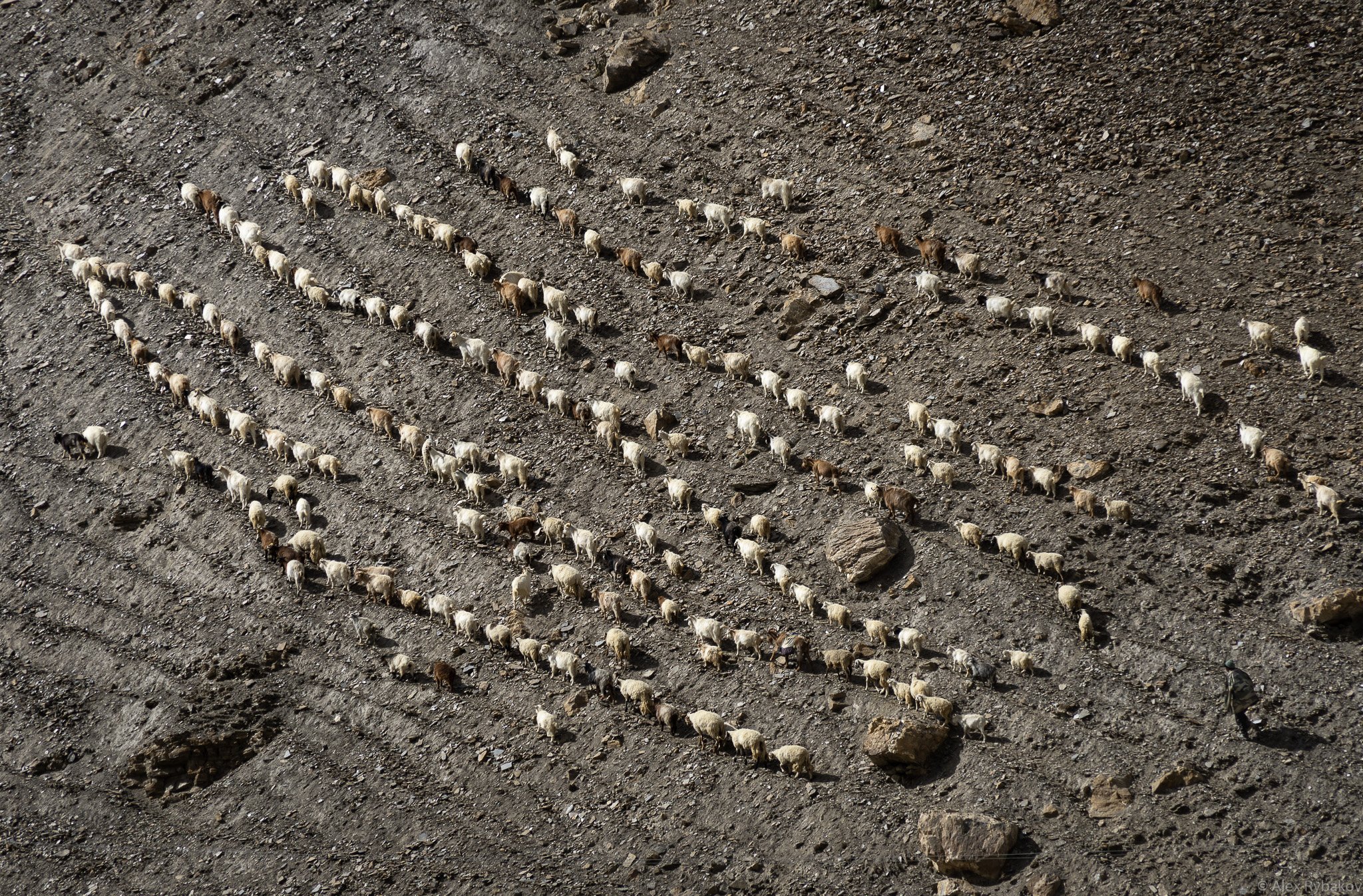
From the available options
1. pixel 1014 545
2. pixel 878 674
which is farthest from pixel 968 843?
pixel 1014 545

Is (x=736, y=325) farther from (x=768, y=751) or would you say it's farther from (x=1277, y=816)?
(x=1277, y=816)

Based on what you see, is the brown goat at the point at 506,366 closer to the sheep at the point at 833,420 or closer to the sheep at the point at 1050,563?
the sheep at the point at 833,420

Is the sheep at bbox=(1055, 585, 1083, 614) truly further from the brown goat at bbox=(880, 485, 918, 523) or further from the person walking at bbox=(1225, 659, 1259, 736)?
the brown goat at bbox=(880, 485, 918, 523)

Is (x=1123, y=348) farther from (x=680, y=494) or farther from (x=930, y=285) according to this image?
(x=680, y=494)

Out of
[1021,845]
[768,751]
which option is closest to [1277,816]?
[1021,845]

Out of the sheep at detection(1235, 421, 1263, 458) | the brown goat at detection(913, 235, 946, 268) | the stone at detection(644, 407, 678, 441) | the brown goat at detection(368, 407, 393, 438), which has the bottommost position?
the sheep at detection(1235, 421, 1263, 458)

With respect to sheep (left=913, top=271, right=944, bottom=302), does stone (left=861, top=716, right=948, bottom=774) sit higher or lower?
lower

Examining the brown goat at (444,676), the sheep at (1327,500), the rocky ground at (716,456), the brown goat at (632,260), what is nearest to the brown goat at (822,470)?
the rocky ground at (716,456)

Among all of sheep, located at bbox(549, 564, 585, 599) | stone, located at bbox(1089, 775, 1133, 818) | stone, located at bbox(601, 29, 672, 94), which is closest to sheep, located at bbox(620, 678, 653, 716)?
sheep, located at bbox(549, 564, 585, 599)
